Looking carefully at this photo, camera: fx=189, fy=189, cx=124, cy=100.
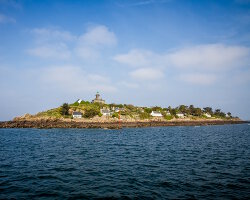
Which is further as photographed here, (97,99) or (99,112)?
(97,99)

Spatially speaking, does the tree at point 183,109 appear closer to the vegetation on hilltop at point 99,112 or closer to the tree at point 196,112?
the vegetation on hilltop at point 99,112

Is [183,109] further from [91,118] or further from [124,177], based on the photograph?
[124,177]

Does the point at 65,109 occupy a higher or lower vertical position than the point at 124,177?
higher

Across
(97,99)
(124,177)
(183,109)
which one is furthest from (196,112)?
(124,177)

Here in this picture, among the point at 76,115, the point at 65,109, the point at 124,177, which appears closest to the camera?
the point at 124,177

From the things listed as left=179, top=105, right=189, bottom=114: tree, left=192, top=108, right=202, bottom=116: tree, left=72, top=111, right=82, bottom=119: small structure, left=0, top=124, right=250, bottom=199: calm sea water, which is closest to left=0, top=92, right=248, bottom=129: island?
left=72, top=111, right=82, bottom=119: small structure

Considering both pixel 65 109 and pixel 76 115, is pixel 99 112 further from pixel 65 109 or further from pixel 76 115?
pixel 65 109

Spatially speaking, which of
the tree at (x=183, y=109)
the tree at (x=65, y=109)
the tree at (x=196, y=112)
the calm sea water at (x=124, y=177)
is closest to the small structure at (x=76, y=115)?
the tree at (x=65, y=109)

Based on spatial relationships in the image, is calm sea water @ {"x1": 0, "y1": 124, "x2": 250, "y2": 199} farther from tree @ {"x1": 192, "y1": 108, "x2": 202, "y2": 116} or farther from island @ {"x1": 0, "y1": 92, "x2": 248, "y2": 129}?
tree @ {"x1": 192, "y1": 108, "x2": 202, "y2": 116}

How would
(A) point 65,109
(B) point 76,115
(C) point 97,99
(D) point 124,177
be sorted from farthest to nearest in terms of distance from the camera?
(C) point 97,99
(A) point 65,109
(B) point 76,115
(D) point 124,177

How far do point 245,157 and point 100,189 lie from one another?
946 inches

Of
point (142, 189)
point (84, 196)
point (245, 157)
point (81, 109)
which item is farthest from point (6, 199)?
point (81, 109)

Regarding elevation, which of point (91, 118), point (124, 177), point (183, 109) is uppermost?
point (183, 109)

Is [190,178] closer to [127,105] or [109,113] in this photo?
[109,113]
